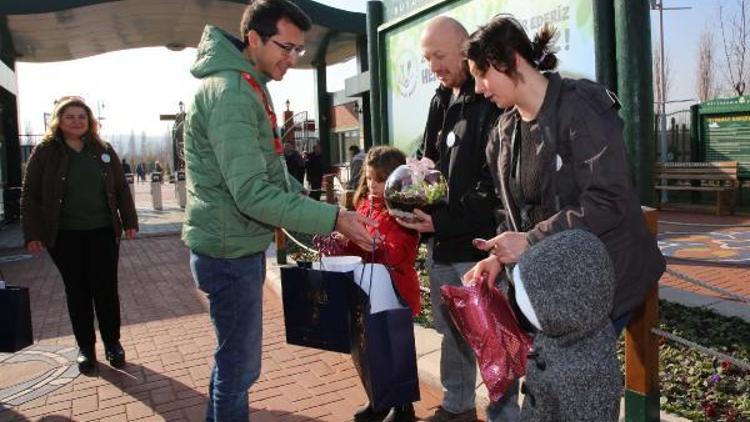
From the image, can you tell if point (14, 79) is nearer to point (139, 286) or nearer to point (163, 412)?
point (139, 286)

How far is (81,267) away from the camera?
4.57 metres

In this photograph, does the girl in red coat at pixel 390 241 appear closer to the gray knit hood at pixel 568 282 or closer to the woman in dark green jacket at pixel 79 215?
the gray knit hood at pixel 568 282

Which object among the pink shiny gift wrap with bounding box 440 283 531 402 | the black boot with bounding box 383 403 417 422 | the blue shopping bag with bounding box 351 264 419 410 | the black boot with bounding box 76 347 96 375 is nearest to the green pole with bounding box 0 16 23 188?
the black boot with bounding box 76 347 96 375

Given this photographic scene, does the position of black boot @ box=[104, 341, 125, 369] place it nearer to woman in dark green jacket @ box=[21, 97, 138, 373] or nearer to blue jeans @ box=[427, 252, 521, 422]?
woman in dark green jacket @ box=[21, 97, 138, 373]

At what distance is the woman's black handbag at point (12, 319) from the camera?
3.72 m

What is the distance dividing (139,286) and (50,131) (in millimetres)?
3759

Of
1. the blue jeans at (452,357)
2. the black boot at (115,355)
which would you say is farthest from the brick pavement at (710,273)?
the black boot at (115,355)

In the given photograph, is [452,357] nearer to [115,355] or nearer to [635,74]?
[635,74]

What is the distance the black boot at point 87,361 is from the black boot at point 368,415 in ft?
7.62

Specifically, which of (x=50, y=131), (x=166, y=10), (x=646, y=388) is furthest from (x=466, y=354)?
(x=166, y=10)

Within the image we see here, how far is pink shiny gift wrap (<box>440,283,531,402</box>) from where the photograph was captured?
197 centimetres

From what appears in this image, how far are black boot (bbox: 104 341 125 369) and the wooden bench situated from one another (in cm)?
1020

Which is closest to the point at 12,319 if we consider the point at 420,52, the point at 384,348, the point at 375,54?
the point at 384,348

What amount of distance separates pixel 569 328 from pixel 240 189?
1280 mm
